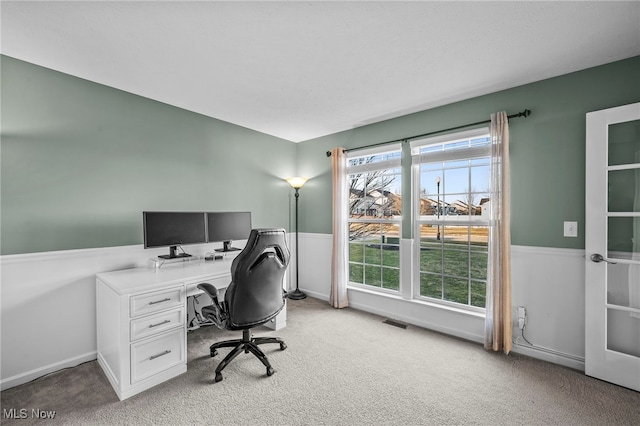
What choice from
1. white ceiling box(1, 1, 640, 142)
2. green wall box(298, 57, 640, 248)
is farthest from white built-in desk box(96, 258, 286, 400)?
green wall box(298, 57, 640, 248)

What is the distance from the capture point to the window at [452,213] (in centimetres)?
282

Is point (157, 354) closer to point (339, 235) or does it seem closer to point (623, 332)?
point (339, 235)

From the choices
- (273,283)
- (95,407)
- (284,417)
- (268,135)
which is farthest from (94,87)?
(284,417)

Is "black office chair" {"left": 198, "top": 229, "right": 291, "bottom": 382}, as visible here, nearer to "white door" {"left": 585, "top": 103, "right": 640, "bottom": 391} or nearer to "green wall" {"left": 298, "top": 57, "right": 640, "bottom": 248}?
"green wall" {"left": 298, "top": 57, "right": 640, "bottom": 248}

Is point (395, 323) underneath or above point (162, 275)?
underneath

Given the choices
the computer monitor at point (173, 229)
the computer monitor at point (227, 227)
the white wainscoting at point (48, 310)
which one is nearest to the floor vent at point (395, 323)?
the computer monitor at point (227, 227)

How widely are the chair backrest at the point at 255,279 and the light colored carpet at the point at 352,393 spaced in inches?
19.7

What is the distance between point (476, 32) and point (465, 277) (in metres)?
2.27

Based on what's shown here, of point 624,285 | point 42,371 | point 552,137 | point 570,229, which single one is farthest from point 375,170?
point 42,371

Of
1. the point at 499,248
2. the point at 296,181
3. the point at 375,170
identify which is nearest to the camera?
the point at 499,248

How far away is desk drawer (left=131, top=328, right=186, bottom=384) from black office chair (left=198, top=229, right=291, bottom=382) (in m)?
0.32

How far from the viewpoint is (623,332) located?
6.75 feet

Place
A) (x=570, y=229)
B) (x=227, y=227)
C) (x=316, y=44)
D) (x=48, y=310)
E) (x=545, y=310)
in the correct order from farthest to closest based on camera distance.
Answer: (x=227, y=227)
(x=545, y=310)
(x=570, y=229)
(x=48, y=310)
(x=316, y=44)

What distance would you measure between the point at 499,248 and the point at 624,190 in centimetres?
95
